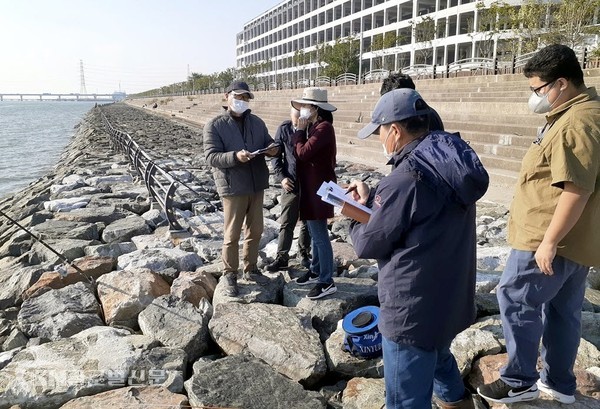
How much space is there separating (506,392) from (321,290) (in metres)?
1.68

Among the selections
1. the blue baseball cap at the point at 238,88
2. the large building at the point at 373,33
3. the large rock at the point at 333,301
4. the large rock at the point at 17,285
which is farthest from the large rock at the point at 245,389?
the large building at the point at 373,33

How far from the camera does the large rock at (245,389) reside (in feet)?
8.71

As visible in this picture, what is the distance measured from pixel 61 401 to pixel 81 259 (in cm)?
237

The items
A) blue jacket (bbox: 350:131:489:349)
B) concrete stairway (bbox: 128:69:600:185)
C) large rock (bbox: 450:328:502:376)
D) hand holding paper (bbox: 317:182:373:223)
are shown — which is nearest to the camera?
blue jacket (bbox: 350:131:489:349)

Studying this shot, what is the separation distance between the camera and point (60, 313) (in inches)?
153

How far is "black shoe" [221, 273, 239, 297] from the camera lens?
3.88 m

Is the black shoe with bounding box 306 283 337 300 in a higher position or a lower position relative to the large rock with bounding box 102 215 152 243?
higher

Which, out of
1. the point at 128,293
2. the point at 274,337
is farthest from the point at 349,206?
the point at 128,293

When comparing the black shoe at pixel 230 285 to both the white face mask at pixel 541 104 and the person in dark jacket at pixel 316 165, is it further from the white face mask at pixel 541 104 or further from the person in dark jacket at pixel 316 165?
the white face mask at pixel 541 104

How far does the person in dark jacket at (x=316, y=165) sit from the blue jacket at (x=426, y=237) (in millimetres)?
1723

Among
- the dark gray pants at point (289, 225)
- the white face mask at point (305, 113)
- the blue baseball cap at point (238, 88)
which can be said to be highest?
the blue baseball cap at point (238, 88)

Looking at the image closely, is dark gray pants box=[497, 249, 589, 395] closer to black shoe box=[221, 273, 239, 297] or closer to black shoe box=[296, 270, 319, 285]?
black shoe box=[296, 270, 319, 285]

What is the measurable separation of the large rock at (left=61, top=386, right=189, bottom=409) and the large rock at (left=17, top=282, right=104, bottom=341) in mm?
1056

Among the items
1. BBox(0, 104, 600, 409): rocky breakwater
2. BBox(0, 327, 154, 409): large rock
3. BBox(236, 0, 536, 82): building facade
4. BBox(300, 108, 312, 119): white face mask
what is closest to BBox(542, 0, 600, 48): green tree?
BBox(236, 0, 536, 82): building facade
